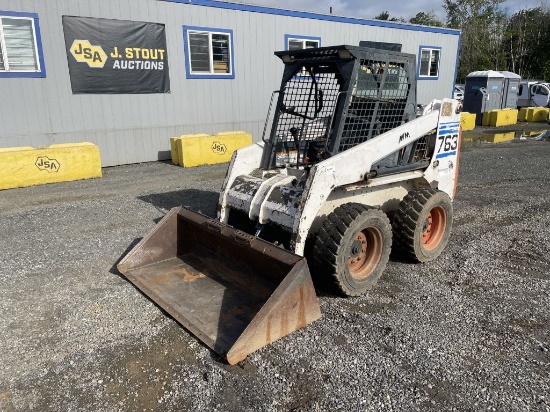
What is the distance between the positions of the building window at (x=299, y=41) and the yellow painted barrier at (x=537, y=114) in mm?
14644

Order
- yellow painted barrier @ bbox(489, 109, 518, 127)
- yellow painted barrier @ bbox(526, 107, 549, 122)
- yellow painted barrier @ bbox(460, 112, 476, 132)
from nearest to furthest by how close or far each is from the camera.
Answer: yellow painted barrier @ bbox(460, 112, 476, 132), yellow painted barrier @ bbox(489, 109, 518, 127), yellow painted barrier @ bbox(526, 107, 549, 122)

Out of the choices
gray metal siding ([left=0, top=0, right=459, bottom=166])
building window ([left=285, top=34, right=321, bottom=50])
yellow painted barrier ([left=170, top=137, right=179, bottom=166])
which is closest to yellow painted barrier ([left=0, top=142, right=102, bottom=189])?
gray metal siding ([left=0, top=0, right=459, bottom=166])

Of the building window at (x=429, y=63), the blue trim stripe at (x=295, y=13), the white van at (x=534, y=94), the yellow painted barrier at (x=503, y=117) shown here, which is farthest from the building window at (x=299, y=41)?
the white van at (x=534, y=94)

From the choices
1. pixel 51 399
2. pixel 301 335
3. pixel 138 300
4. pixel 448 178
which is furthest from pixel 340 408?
pixel 448 178

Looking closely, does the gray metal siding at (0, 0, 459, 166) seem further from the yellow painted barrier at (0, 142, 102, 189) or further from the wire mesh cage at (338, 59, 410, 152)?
the wire mesh cage at (338, 59, 410, 152)

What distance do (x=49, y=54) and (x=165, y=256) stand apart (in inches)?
293

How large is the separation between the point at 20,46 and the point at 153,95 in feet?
10.2

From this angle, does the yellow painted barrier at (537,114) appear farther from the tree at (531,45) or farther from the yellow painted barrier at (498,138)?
the tree at (531,45)

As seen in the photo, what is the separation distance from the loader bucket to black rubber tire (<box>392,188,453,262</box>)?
68.2 inches

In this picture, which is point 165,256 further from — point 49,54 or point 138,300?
point 49,54

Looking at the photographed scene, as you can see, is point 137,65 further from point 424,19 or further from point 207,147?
point 424,19

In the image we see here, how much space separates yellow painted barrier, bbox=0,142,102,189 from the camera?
28.6ft

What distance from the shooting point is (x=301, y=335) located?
3.63 metres

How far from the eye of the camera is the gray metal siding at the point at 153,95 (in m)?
9.67
